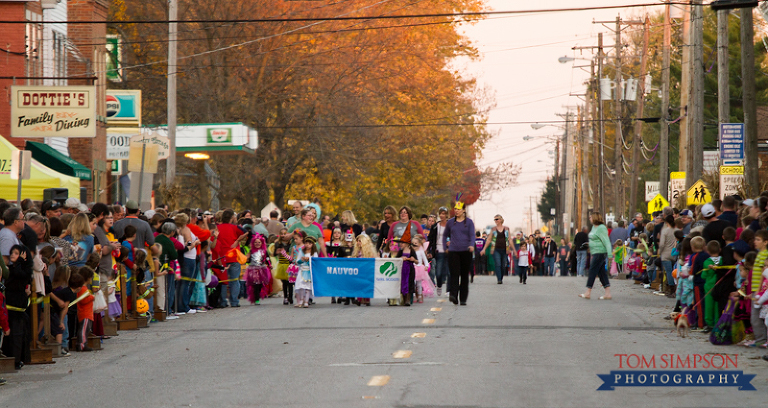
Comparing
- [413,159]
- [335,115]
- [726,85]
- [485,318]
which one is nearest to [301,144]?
[335,115]

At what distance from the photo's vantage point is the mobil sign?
38.1 meters

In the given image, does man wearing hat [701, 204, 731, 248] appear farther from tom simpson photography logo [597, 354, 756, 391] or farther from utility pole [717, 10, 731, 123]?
utility pole [717, 10, 731, 123]

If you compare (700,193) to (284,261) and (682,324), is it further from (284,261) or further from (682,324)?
(682,324)

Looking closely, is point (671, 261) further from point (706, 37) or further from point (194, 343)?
point (706, 37)

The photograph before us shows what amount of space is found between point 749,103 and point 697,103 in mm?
5564

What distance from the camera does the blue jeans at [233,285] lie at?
2088 cm

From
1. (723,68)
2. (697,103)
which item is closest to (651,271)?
(697,103)

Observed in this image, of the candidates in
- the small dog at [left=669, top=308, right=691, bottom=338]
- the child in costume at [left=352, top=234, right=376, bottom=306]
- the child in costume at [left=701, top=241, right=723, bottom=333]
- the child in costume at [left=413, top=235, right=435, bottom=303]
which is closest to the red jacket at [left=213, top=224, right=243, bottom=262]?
the child in costume at [left=352, top=234, right=376, bottom=306]

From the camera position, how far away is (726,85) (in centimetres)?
2441

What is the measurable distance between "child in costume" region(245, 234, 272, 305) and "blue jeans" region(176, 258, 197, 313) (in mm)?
2129

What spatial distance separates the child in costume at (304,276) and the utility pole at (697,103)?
1183cm

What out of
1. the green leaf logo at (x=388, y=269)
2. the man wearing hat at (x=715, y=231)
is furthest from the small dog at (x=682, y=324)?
the green leaf logo at (x=388, y=269)

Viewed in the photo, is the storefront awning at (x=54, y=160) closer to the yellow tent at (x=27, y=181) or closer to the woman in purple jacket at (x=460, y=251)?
the yellow tent at (x=27, y=181)

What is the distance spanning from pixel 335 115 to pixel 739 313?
2994cm
